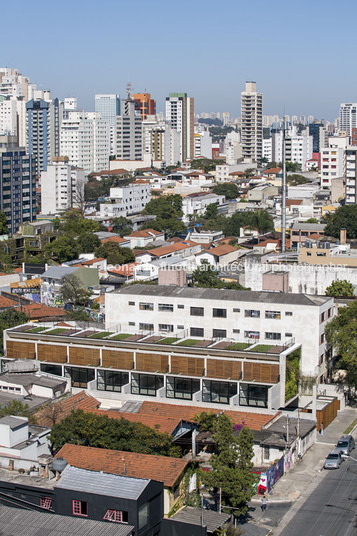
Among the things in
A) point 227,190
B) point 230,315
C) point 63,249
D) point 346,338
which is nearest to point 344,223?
point 63,249

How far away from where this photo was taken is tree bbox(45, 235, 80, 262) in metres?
37.2

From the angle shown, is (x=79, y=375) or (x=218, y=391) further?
(x=79, y=375)

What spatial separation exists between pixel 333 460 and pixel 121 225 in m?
33.2

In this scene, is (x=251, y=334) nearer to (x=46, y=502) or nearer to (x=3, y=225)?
(x=46, y=502)

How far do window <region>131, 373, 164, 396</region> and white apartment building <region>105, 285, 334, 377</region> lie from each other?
8.93 feet

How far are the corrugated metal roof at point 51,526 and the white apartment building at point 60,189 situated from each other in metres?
46.3

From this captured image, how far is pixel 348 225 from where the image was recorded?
40594 mm

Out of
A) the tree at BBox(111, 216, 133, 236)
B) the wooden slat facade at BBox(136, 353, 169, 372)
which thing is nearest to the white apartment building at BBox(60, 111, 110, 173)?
the tree at BBox(111, 216, 133, 236)

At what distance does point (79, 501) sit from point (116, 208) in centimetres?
4085

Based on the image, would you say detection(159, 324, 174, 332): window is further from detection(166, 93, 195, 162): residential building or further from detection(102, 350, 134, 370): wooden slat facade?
detection(166, 93, 195, 162): residential building

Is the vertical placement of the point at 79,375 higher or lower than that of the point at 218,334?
lower

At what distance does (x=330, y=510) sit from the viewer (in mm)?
13594

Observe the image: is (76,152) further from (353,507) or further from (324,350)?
(353,507)

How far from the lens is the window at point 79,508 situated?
1146cm
